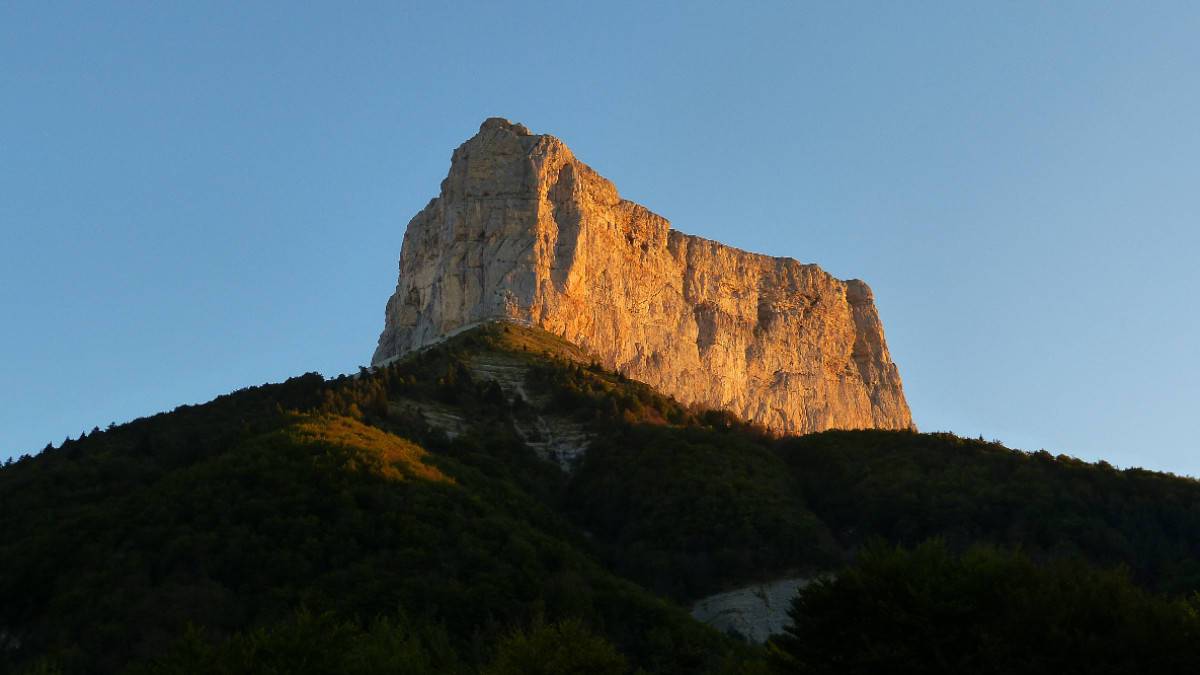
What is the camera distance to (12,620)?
97.2ft

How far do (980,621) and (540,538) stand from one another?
56.4 ft

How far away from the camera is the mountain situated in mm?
20484

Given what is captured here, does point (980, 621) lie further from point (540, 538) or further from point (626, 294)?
point (626, 294)

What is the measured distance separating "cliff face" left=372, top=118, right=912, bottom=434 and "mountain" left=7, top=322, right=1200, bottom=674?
7612 mm

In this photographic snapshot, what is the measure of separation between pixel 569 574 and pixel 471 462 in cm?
1105

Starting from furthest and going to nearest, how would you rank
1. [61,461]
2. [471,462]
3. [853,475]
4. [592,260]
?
[592,260], [853,475], [471,462], [61,461]

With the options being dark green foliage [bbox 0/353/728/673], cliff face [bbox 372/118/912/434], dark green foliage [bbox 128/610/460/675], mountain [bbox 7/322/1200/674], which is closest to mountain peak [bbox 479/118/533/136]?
cliff face [bbox 372/118/912/434]

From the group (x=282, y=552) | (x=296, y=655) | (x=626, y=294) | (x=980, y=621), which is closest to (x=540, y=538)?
(x=282, y=552)

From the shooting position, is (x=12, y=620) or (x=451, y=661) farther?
(x=12, y=620)

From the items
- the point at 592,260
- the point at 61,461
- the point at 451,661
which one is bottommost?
the point at 451,661

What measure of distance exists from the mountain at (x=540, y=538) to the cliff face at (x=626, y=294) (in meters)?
7.61

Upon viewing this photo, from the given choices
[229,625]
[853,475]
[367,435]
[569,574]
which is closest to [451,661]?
[229,625]

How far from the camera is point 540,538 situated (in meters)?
35.8

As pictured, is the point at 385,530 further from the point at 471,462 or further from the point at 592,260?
the point at 592,260
